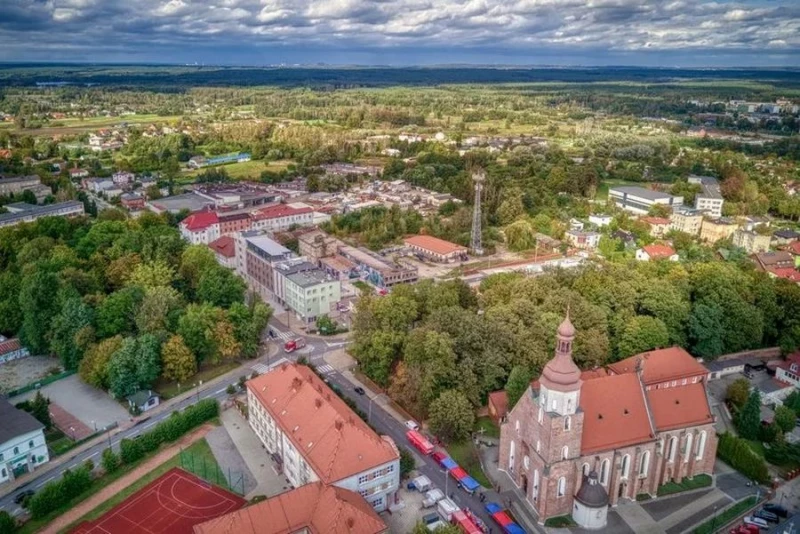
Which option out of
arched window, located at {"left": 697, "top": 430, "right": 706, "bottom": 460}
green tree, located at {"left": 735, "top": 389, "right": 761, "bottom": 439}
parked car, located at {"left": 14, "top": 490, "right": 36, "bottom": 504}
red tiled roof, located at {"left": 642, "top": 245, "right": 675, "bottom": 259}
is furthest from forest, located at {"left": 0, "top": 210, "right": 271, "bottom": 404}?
red tiled roof, located at {"left": 642, "top": 245, "right": 675, "bottom": 259}

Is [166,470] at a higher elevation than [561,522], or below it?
below

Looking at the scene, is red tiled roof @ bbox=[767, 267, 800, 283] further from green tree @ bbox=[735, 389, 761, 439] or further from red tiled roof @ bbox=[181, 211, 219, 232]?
red tiled roof @ bbox=[181, 211, 219, 232]

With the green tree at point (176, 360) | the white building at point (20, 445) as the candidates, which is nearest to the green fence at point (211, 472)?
the green tree at point (176, 360)

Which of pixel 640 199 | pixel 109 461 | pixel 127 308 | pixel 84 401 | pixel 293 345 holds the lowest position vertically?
pixel 84 401

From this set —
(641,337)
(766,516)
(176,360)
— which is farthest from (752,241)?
(176,360)

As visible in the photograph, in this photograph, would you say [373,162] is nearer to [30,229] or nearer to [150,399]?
[30,229]

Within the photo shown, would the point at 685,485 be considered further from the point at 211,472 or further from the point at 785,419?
the point at 211,472

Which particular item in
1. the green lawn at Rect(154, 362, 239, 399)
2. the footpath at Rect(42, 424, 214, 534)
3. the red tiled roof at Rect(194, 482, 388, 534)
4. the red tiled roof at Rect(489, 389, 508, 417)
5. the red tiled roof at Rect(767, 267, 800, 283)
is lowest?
the green lawn at Rect(154, 362, 239, 399)
